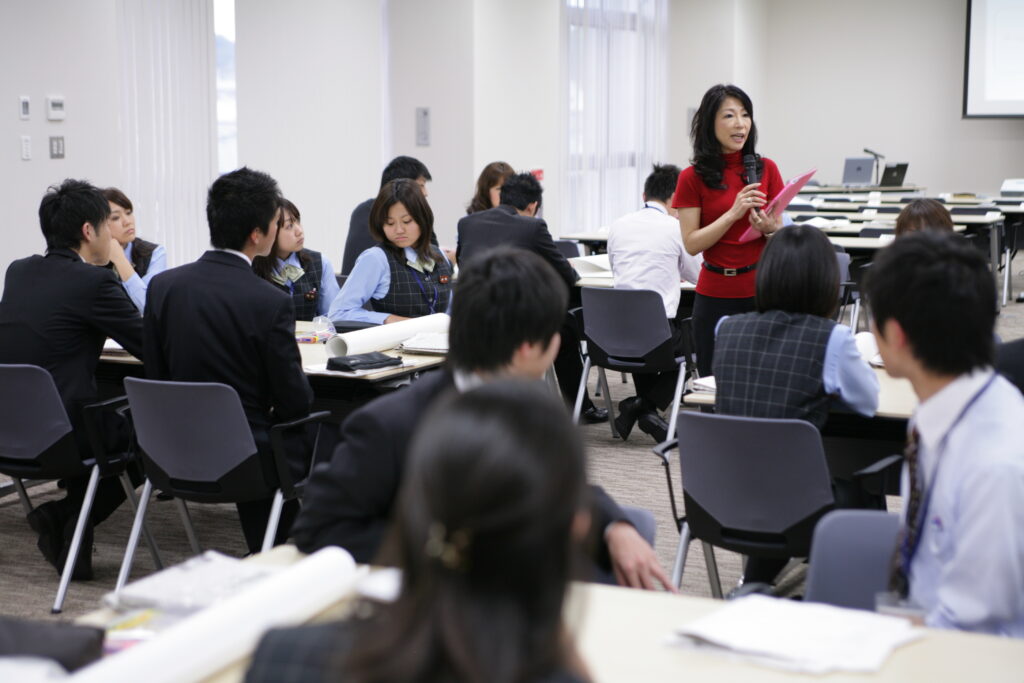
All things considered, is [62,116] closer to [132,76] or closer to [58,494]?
[132,76]

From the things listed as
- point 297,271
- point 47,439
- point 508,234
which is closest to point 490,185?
point 508,234

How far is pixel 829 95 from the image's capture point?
593 inches

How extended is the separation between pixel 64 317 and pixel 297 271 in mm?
1462

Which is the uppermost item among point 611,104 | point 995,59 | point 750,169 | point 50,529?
point 995,59

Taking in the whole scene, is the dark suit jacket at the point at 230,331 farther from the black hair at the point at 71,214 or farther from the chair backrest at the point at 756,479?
the chair backrest at the point at 756,479

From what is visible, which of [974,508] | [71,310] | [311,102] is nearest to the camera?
[974,508]

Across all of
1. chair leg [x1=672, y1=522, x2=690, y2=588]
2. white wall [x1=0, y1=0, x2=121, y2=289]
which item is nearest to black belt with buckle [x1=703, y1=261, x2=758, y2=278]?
chair leg [x1=672, y1=522, x2=690, y2=588]

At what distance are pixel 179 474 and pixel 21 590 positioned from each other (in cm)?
88

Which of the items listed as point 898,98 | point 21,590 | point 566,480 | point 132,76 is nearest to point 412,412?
point 566,480

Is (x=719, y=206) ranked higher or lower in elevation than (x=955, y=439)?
higher

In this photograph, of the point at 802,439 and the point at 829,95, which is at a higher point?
the point at 829,95

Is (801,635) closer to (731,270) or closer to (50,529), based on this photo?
(731,270)

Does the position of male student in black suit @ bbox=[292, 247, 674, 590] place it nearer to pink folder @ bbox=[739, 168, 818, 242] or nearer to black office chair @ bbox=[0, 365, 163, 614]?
black office chair @ bbox=[0, 365, 163, 614]

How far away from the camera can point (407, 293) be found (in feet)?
16.4
